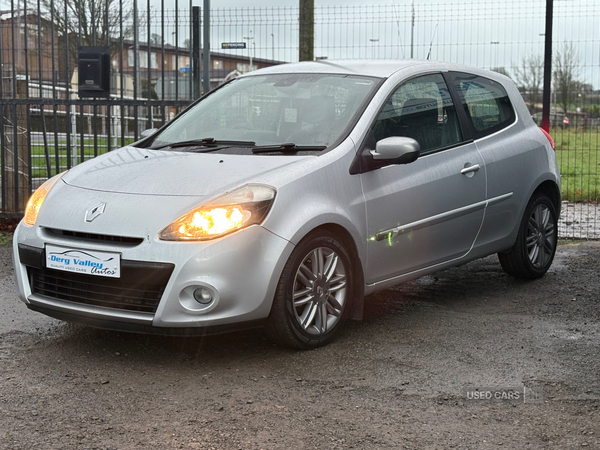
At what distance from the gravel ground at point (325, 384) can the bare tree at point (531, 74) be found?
470 centimetres

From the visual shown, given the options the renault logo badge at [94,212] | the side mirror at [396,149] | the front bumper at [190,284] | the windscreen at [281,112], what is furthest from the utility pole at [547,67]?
the renault logo badge at [94,212]

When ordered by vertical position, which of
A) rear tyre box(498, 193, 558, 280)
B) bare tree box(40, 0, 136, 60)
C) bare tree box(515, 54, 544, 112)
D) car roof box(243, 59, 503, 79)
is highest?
bare tree box(40, 0, 136, 60)

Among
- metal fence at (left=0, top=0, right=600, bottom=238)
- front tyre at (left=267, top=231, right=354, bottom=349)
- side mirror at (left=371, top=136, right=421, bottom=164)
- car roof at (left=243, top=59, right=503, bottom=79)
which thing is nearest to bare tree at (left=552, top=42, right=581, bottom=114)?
metal fence at (left=0, top=0, right=600, bottom=238)

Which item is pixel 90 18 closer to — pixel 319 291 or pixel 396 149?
pixel 396 149

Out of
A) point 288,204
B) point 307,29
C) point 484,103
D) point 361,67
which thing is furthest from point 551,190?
point 307,29

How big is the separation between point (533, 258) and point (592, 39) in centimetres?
393

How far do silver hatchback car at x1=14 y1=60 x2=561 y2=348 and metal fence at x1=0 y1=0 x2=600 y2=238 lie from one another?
3.14 m

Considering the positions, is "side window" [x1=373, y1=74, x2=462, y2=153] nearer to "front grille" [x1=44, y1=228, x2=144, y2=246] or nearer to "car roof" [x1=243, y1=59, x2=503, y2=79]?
"car roof" [x1=243, y1=59, x2=503, y2=79]

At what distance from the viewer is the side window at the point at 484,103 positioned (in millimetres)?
5906

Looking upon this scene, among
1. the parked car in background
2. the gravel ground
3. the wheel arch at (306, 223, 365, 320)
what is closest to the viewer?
the gravel ground

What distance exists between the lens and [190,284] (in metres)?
4.10

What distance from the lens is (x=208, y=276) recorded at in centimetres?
410

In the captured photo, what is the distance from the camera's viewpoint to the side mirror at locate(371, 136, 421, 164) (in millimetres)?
4797

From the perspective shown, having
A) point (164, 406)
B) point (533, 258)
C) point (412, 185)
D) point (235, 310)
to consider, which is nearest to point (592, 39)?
point (533, 258)
